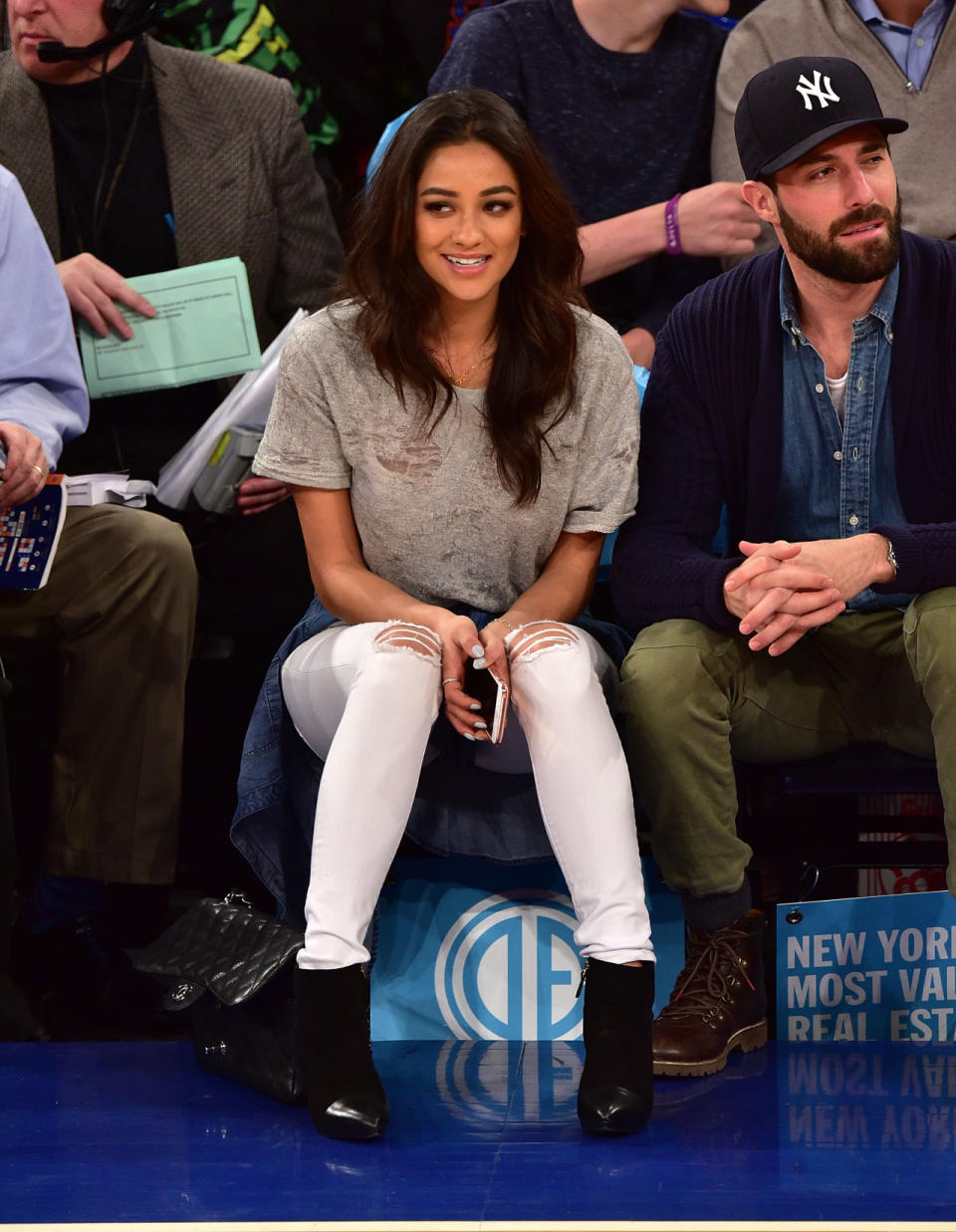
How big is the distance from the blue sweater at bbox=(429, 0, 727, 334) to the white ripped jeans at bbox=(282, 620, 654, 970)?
1171mm

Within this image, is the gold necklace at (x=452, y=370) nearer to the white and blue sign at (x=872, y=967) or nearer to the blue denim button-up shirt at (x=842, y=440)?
the blue denim button-up shirt at (x=842, y=440)

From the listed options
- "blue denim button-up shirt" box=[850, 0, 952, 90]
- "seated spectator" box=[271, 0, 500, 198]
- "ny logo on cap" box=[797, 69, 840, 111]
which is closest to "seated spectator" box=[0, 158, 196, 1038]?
"seated spectator" box=[271, 0, 500, 198]

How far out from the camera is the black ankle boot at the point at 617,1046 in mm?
2025

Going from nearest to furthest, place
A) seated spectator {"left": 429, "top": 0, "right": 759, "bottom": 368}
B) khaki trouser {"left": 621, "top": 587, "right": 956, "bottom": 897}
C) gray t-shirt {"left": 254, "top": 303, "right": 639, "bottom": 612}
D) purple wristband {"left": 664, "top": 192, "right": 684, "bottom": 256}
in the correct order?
khaki trouser {"left": 621, "top": 587, "right": 956, "bottom": 897} → gray t-shirt {"left": 254, "top": 303, "right": 639, "bottom": 612} → purple wristband {"left": 664, "top": 192, "right": 684, "bottom": 256} → seated spectator {"left": 429, "top": 0, "right": 759, "bottom": 368}

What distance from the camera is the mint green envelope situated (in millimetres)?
3045

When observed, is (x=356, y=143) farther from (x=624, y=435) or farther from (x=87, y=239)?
(x=624, y=435)

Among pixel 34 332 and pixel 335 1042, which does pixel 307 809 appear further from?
pixel 34 332

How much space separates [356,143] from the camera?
3654mm

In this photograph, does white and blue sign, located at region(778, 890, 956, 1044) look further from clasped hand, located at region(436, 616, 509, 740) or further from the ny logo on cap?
the ny logo on cap

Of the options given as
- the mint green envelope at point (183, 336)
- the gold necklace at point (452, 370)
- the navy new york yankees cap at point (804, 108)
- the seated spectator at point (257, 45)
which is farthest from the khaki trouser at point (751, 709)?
the seated spectator at point (257, 45)

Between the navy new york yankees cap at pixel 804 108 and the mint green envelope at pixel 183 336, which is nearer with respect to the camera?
the navy new york yankees cap at pixel 804 108

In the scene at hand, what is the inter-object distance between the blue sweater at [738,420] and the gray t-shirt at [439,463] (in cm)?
6

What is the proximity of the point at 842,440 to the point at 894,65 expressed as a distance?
1032 millimetres

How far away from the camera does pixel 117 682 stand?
2.74 m
